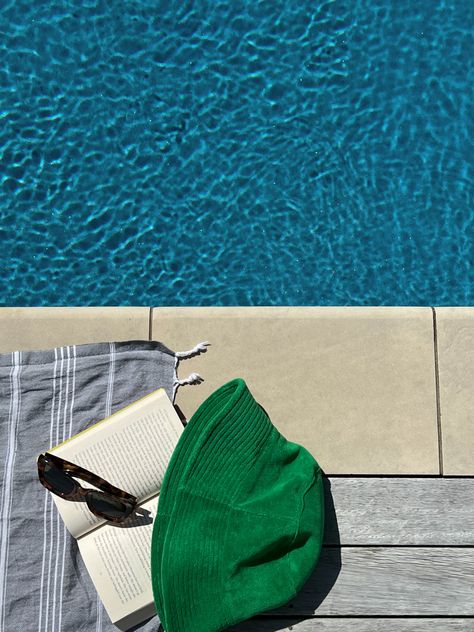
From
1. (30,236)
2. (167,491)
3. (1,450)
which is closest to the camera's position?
(167,491)

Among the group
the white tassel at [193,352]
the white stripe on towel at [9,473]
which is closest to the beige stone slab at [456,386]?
the white tassel at [193,352]

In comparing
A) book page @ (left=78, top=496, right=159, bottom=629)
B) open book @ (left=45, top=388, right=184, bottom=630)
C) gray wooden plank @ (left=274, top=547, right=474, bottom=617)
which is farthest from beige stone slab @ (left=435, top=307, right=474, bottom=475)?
book page @ (left=78, top=496, right=159, bottom=629)

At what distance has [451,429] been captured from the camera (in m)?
2.37

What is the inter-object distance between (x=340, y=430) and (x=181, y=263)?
1045mm

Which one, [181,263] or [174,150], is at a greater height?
[174,150]

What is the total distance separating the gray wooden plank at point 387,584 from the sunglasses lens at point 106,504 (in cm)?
60

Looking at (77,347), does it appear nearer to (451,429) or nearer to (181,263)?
(181,263)

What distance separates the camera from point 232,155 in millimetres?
3027

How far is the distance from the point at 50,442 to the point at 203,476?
1.73 ft

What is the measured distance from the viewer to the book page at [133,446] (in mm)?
2180

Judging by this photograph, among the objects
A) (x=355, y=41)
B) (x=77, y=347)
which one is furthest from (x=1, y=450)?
(x=355, y=41)

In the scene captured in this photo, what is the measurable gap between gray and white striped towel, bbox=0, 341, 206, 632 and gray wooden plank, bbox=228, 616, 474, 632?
1.24ft

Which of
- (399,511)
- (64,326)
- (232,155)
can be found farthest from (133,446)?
(232,155)

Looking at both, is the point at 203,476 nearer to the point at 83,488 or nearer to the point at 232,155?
the point at 83,488
